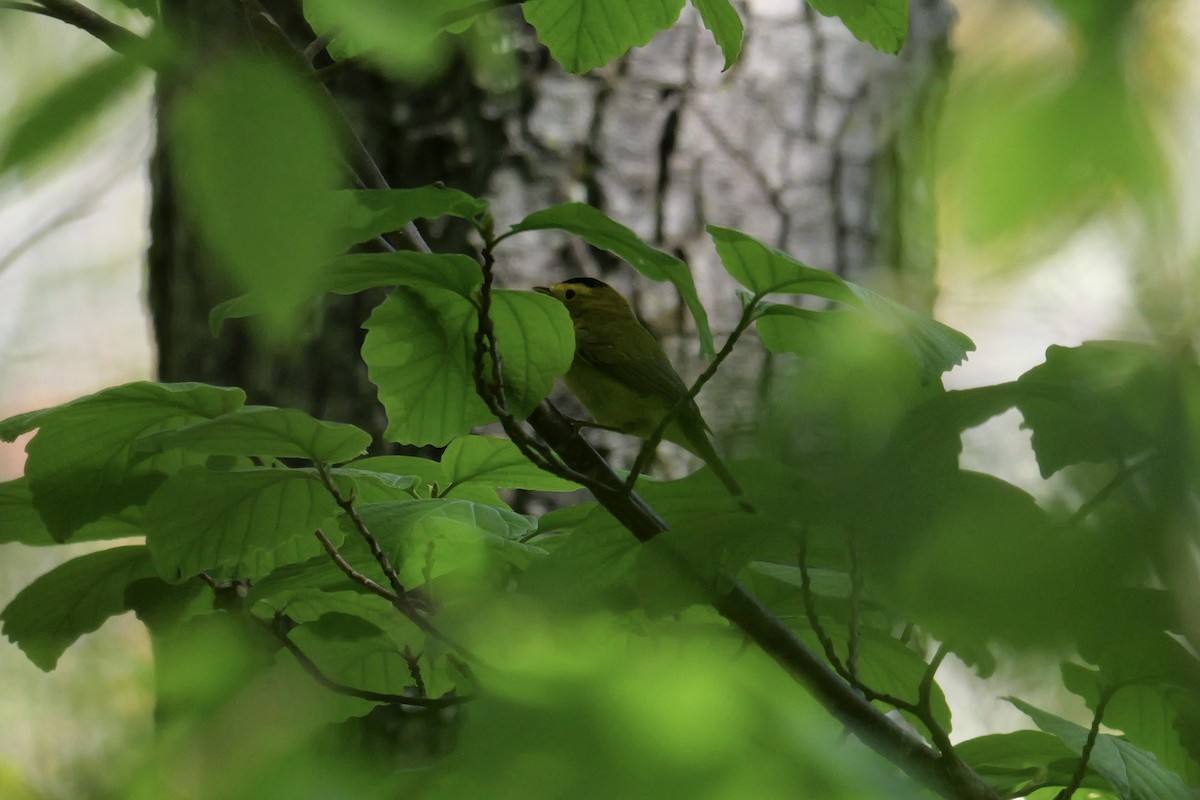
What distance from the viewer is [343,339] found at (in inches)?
70.2

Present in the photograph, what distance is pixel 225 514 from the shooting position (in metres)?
0.77

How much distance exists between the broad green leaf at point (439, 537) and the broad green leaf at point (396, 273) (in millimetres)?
150

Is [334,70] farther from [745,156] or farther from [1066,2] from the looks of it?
[745,156]

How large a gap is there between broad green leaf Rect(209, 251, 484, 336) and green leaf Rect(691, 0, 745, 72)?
0.30 m

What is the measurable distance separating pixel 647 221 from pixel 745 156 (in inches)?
9.2

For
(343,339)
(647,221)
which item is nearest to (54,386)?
(343,339)

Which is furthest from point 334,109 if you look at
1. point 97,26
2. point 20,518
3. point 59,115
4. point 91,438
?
point 20,518

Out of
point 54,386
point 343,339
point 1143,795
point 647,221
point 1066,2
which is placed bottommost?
point 54,386

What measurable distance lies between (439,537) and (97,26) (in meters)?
0.41

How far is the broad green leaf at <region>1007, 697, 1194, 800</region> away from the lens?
0.66 m

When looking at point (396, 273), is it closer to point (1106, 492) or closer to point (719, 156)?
point (1106, 492)

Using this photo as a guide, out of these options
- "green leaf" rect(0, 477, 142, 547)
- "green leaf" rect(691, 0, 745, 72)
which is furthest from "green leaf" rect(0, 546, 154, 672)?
"green leaf" rect(691, 0, 745, 72)

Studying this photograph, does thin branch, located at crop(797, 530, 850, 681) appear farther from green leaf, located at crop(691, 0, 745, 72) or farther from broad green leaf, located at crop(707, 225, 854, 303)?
green leaf, located at crop(691, 0, 745, 72)

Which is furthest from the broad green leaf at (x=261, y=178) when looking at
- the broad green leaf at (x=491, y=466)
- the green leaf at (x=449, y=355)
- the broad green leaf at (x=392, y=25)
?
the broad green leaf at (x=491, y=466)
